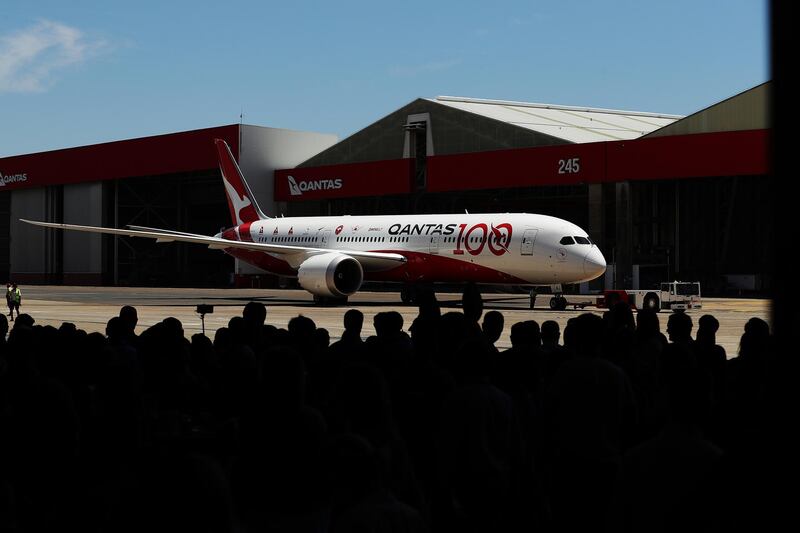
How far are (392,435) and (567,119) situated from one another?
56.9 m

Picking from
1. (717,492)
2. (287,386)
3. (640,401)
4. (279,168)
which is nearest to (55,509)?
(287,386)

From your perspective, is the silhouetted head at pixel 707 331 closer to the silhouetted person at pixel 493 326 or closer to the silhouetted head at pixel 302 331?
the silhouetted person at pixel 493 326

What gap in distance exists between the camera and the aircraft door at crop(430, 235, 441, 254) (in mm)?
37938

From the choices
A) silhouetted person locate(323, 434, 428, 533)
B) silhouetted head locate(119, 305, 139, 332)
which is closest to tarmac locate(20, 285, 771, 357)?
silhouetted head locate(119, 305, 139, 332)

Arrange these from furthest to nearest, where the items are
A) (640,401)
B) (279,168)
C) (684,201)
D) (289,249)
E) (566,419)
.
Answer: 1. (279,168)
2. (684,201)
3. (289,249)
4. (640,401)
5. (566,419)

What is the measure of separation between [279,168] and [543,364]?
191 feet

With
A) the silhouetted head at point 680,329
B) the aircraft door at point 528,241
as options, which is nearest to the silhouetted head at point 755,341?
the silhouetted head at point 680,329

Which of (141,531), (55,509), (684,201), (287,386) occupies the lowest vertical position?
(55,509)

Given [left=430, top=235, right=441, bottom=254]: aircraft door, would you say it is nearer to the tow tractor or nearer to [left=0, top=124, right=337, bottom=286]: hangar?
the tow tractor

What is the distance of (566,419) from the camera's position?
20.6ft

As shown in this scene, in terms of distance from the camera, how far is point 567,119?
60156 millimetres

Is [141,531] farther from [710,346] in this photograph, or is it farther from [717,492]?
[710,346]

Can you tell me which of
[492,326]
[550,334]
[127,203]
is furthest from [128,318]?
[127,203]

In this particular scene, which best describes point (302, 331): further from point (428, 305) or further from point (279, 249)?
point (279, 249)
